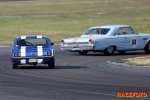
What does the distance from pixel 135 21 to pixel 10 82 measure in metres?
35.5

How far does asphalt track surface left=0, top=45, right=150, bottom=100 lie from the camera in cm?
1245

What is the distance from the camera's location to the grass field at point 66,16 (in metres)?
42.4

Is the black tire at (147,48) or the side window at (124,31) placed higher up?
the side window at (124,31)

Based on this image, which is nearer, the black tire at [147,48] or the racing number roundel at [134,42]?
the racing number roundel at [134,42]

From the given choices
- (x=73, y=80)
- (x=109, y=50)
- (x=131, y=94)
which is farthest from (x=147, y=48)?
(x=131, y=94)

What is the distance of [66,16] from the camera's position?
2100 inches

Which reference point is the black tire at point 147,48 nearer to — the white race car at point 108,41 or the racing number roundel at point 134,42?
the white race car at point 108,41

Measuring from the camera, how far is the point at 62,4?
6325 centimetres

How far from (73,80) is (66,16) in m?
38.2

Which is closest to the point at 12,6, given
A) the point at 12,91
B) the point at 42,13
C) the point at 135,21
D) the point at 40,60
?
the point at 42,13

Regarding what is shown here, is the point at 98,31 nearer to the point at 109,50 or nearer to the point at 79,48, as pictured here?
the point at 109,50

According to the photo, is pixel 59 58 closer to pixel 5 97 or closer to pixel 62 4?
pixel 5 97

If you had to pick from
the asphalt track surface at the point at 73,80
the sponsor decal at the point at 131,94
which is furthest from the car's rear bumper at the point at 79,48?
the sponsor decal at the point at 131,94

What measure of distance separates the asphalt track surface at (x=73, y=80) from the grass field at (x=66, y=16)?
52.0 ft
